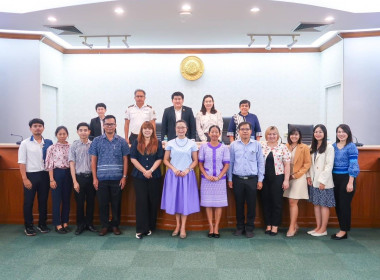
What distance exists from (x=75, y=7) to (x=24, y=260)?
148 inches

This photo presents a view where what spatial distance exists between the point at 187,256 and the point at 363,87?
541 centimetres

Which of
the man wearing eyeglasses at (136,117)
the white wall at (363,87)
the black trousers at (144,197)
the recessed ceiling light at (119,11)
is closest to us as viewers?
the black trousers at (144,197)

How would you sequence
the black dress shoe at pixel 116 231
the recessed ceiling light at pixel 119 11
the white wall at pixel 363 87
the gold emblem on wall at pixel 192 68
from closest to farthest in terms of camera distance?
the black dress shoe at pixel 116 231 → the recessed ceiling light at pixel 119 11 → the white wall at pixel 363 87 → the gold emblem on wall at pixel 192 68

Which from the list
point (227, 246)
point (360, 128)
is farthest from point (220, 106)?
point (227, 246)

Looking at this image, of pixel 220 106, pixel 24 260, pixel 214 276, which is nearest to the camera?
pixel 214 276

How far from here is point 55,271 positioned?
10.8 ft

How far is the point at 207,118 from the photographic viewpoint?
5004mm

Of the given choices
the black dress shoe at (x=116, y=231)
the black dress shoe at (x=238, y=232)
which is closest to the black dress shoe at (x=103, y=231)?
the black dress shoe at (x=116, y=231)

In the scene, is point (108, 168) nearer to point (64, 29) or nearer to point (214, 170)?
point (214, 170)

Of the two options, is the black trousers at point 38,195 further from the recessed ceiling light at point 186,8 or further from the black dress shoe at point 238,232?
the recessed ceiling light at point 186,8

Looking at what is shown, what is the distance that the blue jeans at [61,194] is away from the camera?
14.5 ft

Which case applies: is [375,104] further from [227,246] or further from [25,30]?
[25,30]

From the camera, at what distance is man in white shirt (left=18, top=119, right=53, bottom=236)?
4.36 m

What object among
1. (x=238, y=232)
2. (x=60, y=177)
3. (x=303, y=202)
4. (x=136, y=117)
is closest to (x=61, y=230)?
(x=60, y=177)
